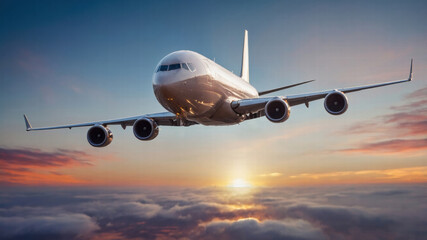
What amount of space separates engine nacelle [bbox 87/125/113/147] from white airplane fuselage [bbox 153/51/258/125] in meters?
6.38

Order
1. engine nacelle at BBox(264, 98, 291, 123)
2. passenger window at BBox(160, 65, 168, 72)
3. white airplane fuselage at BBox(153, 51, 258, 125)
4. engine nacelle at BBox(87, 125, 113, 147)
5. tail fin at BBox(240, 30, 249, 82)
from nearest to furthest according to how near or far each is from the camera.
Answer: white airplane fuselage at BBox(153, 51, 258, 125) → passenger window at BBox(160, 65, 168, 72) → engine nacelle at BBox(264, 98, 291, 123) → engine nacelle at BBox(87, 125, 113, 147) → tail fin at BBox(240, 30, 249, 82)

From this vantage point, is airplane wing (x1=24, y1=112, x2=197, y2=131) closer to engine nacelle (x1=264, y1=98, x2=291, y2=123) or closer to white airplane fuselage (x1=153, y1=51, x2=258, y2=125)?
white airplane fuselage (x1=153, y1=51, x2=258, y2=125)

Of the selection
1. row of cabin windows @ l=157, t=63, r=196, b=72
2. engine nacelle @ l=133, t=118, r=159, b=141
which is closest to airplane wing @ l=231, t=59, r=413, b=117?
row of cabin windows @ l=157, t=63, r=196, b=72

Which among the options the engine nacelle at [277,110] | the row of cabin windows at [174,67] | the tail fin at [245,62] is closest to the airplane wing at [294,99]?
the engine nacelle at [277,110]

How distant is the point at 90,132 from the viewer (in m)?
25.3

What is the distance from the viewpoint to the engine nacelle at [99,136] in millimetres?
25078

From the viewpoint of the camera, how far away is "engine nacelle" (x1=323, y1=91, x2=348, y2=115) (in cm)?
2053

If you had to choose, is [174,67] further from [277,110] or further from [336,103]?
[336,103]

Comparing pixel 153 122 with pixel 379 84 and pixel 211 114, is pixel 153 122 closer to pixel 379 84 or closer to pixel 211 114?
pixel 211 114

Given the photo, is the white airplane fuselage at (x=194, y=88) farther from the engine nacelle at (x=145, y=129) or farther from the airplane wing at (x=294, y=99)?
the engine nacelle at (x=145, y=129)

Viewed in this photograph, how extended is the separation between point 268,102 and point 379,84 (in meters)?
7.36

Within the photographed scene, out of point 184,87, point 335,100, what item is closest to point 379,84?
point 335,100

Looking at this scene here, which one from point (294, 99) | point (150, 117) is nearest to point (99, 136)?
point (150, 117)

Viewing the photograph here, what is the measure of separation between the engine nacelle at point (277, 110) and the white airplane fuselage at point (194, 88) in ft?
11.3
